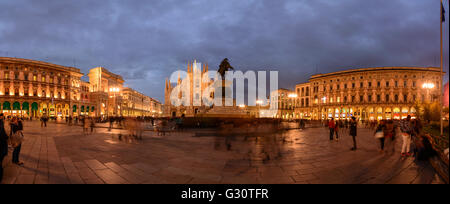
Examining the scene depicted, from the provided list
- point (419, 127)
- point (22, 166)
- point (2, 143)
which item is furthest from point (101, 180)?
point (419, 127)

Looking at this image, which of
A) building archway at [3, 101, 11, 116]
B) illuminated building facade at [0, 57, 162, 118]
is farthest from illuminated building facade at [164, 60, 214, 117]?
building archway at [3, 101, 11, 116]

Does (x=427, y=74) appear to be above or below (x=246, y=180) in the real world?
above

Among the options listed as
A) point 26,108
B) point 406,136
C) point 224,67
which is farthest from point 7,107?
point 406,136

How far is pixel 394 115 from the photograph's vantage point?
53.1m

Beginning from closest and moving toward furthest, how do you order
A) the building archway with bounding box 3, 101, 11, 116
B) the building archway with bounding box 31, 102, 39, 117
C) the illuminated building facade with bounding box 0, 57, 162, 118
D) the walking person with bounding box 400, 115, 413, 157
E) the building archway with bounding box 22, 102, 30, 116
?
1. the walking person with bounding box 400, 115, 413, 157
2. the building archway with bounding box 3, 101, 11, 116
3. the illuminated building facade with bounding box 0, 57, 162, 118
4. the building archway with bounding box 22, 102, 30, 116
5. the building archway with bounding box 31, 102, 39, 117

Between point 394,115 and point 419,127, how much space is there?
200 feet

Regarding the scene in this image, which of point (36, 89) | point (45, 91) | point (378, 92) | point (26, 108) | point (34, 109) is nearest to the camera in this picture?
point (26, 108)

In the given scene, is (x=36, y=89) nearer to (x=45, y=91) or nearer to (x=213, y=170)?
(x=45, y=91)

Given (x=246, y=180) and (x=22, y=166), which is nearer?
(x=246, y=180)

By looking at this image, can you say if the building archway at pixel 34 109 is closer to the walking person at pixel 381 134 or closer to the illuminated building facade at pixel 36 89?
the illuminated building facade at pixel 36 89

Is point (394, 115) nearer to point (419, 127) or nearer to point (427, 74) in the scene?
point (427, 74)

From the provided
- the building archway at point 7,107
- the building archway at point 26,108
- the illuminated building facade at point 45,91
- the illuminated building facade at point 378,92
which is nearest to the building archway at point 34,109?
the illuminated building facade at point 45,91

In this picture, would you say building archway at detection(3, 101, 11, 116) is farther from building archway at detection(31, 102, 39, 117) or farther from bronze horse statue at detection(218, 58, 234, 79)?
bronze horse statue at detection(218, 58, 234, 79)

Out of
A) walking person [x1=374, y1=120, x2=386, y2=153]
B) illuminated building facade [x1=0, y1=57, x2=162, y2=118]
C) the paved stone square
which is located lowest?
the paved stone square
